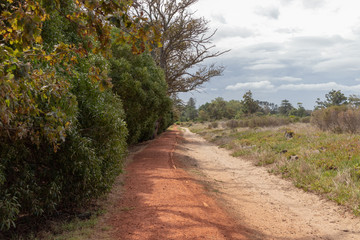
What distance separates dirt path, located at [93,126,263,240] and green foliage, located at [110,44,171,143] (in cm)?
529

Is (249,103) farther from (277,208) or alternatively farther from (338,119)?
(277,208)

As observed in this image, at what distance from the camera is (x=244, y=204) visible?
809cm

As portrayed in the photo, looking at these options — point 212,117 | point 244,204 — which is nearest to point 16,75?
point 244,204

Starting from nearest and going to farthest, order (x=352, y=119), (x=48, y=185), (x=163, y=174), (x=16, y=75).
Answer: (x=16, y=75) < (x=48, y=185) < (x=163, y=174) < (x=352, y=119)

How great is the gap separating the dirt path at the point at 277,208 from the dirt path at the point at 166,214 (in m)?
0.68

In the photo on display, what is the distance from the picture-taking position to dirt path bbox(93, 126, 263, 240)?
5184mm

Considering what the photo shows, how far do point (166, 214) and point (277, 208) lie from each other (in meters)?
3.48

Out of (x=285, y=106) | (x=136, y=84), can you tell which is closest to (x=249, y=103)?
(x=285, y=106)

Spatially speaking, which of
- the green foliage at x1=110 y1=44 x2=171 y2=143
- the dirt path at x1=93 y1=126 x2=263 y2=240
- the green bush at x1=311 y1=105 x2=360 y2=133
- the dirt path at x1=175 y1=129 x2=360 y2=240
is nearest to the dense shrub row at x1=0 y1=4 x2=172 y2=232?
the dirt path at x1=93 y1=126 x2=263 y2=240

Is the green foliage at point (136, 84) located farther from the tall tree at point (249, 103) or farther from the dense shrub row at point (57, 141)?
the tall tree at point (249, 103)

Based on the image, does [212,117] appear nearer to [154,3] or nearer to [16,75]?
[154,3]

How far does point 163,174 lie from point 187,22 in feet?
56.5

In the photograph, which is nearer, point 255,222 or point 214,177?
point 255,222

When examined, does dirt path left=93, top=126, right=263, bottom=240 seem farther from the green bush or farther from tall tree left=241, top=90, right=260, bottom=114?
tall tree left=241, top=90, right=260, bottom=114
